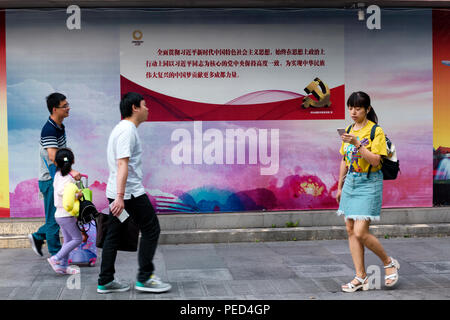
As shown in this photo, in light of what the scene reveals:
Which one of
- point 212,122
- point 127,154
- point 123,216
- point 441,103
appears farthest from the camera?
point 441,103

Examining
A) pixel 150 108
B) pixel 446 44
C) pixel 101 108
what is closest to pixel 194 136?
pixel 150 108

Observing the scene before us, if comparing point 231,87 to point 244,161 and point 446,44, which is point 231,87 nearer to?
point 244,161

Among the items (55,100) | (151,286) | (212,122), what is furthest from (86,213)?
(212,122)

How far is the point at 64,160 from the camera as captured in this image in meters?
6.37

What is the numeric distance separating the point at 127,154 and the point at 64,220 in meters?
1.41

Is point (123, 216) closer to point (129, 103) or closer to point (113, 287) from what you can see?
point (113, 287)

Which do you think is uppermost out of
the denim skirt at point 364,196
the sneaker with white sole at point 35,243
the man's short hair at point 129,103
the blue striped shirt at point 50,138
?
the man's short hair at point 129,103

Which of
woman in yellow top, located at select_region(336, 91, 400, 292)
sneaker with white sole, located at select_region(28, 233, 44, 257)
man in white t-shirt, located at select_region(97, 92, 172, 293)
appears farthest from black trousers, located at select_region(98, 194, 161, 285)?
woman in yellow top, located at select_region(336, 91, 400, 292)

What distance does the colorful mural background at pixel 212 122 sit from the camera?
8.05 metres

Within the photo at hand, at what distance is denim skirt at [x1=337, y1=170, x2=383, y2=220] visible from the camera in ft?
18.6

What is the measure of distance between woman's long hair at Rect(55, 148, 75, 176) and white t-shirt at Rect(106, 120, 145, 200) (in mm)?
989

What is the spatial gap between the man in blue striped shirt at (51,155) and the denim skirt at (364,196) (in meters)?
3.15

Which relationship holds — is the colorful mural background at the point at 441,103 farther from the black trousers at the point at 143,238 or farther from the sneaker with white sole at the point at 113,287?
the sneaker with white sole at the point at 113,287

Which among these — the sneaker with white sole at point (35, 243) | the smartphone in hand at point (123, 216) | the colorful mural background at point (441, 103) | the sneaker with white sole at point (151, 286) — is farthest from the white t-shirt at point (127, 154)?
the colorful mural background at point (441, 103)
